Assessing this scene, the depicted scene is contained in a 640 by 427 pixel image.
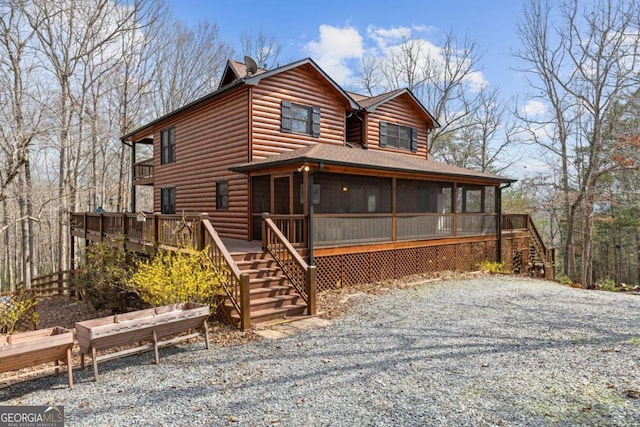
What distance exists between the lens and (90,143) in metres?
25.0

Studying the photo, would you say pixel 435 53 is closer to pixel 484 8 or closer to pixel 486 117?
pixel 486 117

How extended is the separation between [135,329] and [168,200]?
42.2 ft

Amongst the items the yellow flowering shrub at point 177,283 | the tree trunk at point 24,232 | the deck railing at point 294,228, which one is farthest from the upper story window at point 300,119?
the tree trunk at point 24,232

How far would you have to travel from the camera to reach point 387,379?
15.1 ft

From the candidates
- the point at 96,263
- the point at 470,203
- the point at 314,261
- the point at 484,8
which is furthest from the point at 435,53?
the point at 96,263

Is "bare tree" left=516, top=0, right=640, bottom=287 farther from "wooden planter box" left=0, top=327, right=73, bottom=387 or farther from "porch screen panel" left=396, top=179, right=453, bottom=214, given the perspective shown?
"wooden planter box" left=0, top=327, right=73, bottom=387

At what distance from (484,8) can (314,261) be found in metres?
16.8

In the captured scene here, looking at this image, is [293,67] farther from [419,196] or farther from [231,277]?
[231,277]

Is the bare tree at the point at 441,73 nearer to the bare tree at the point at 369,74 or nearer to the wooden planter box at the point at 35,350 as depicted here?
the bare tree at the point at 369,74

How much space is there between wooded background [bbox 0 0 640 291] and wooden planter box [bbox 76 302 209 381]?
10.9m

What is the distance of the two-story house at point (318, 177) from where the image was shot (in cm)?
1079

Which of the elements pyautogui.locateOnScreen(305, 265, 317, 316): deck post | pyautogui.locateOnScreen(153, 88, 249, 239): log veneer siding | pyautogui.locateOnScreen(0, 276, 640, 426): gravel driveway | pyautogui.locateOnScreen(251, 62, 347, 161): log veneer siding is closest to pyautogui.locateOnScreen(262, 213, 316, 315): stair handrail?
pyautogui.locateOnScreen(305, 265, 317, 316): deck post

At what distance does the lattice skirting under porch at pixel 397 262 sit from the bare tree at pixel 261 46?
2421cm

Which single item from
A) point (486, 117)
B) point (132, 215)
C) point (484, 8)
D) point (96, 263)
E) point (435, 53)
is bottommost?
point (96, 263)
